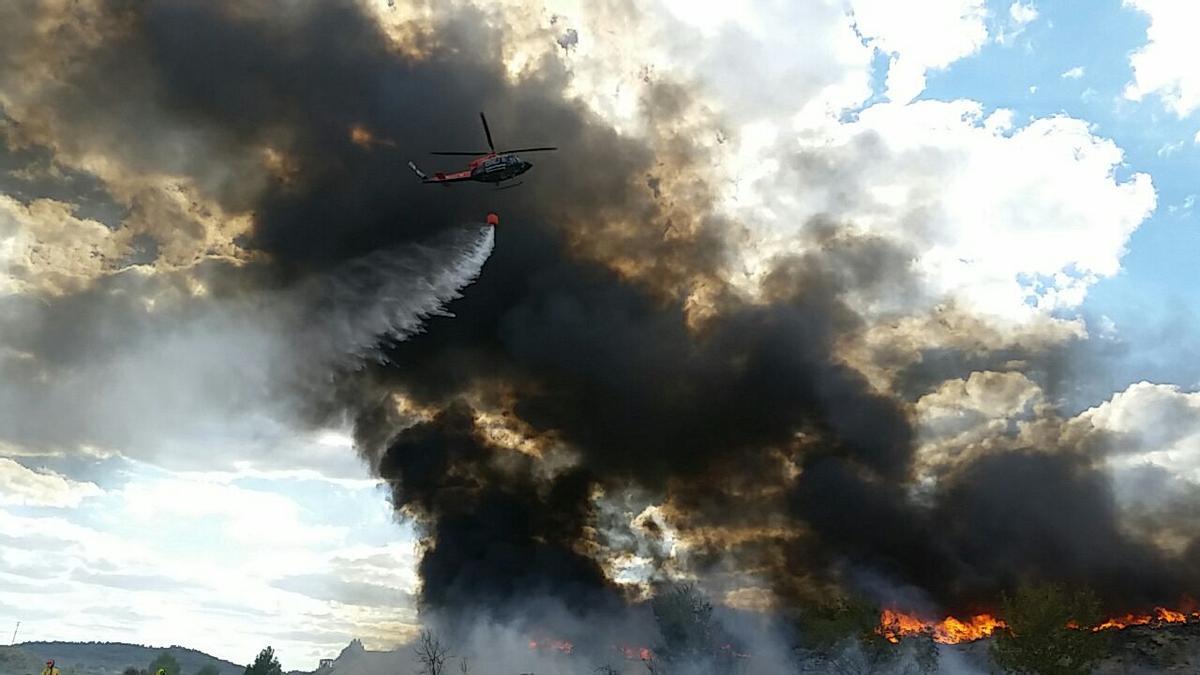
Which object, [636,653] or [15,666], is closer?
[636,653]

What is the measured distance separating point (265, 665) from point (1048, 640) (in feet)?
365

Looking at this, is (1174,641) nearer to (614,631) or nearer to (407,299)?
(614,631)

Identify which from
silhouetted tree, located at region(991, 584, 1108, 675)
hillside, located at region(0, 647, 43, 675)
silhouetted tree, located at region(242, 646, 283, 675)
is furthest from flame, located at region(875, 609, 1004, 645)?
hillside, located at region(0, 647, 43, 675)

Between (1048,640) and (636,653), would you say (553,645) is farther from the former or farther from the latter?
(1048,640)

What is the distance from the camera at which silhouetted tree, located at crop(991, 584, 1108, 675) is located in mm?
86312

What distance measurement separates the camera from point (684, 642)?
125 meters

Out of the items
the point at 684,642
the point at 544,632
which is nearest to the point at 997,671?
the point at 684,642

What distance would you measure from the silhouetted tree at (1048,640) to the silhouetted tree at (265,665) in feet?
346

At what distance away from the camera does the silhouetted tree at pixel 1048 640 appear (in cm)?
8631

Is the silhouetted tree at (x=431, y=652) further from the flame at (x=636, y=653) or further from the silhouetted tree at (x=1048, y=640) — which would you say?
the silhouetted tree at (x=1048, y=640)

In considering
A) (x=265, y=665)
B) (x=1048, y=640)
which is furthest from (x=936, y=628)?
(x=265, y=665)

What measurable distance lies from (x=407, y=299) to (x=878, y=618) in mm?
77966

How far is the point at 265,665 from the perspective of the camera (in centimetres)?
12850

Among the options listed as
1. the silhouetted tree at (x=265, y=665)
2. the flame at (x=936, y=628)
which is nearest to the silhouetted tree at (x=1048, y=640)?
the flame at (x=936, y=628)
